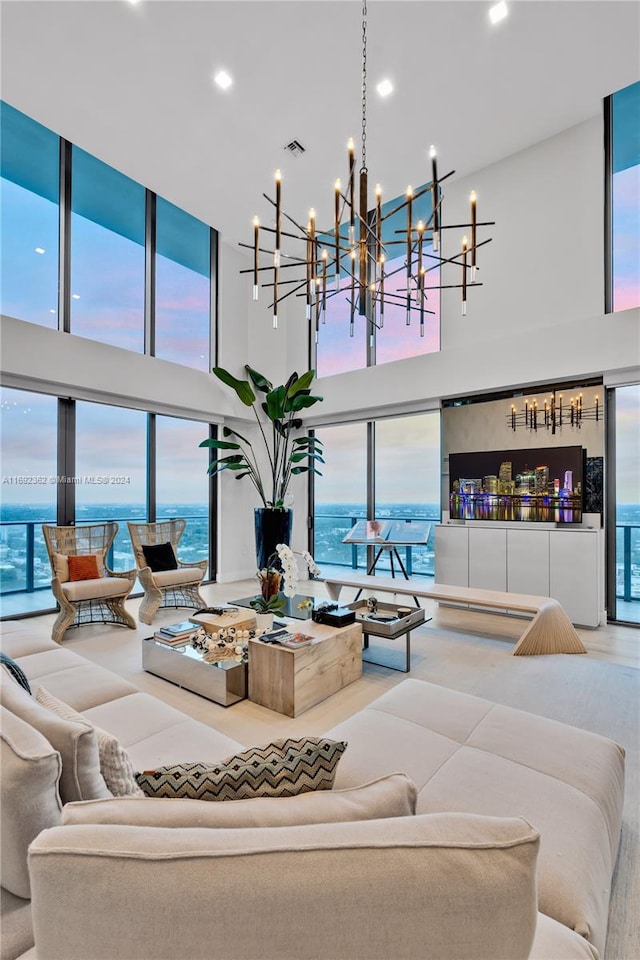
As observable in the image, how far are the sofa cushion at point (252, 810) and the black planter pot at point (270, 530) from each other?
566cm

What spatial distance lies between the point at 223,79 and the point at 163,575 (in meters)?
4.87

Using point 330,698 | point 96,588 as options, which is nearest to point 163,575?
point 96,588

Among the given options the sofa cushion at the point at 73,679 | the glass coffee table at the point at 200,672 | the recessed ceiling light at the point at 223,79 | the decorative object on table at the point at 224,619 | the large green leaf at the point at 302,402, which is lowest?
the glass coffee table at the point at 200,672

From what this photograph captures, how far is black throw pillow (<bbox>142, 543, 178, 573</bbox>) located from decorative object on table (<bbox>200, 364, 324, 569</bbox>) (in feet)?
4.71

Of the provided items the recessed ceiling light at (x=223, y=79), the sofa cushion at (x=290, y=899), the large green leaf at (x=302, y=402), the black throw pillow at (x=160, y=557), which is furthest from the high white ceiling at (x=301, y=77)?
the sofa cushion at (x=290, y=899)

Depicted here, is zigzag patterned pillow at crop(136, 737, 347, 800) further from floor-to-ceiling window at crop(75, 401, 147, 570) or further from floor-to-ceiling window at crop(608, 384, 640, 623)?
floor-to-ceiling window at crop(75, 401, 147, 570)

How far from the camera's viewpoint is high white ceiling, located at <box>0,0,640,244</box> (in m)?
3.62

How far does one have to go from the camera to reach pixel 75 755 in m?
0.96

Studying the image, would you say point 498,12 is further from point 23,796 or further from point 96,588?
point 96,588

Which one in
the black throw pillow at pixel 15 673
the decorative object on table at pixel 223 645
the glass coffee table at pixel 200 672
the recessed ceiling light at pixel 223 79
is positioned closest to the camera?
the black throw pillow at pixel 15 673

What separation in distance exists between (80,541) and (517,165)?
6525mm

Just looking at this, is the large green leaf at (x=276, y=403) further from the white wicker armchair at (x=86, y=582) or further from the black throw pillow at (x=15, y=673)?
the black throw pillow at (x=15, y=673)

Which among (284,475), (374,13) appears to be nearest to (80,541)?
(284,475)

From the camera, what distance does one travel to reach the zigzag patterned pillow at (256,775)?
3.09 feet
